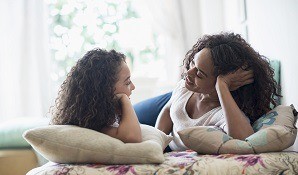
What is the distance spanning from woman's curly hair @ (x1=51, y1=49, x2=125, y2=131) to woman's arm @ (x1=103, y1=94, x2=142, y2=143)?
0.03 metres

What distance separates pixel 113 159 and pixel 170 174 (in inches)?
8.0

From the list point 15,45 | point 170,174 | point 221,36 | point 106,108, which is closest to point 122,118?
point 106,108

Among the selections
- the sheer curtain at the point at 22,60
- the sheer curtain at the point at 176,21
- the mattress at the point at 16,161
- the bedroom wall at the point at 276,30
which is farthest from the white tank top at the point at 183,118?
the sheer curtain at the point at 22,60

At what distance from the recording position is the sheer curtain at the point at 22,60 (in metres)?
4.17

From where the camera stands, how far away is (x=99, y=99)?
5.74 ft

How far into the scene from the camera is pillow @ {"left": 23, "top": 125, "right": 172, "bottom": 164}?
155 cm

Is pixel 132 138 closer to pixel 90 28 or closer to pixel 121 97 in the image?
pixel 121 97

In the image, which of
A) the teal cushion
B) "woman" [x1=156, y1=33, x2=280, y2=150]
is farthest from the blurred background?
"woman" [x1=156, y1=33, x2=280, y2=150]

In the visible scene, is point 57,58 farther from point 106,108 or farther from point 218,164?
point 218,164

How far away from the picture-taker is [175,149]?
2.06m

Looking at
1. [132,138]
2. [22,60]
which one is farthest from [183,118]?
[22,60]

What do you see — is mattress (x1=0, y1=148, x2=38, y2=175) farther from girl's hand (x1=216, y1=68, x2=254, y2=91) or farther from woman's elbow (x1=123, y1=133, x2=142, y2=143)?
girl's hand (x1=216, y1=68, x2=254, y2=91)

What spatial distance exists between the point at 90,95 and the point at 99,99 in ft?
0.13

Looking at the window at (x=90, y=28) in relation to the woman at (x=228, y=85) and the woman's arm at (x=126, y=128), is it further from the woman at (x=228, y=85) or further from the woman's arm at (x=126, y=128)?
the woman's arm at (x=126, y=128)
